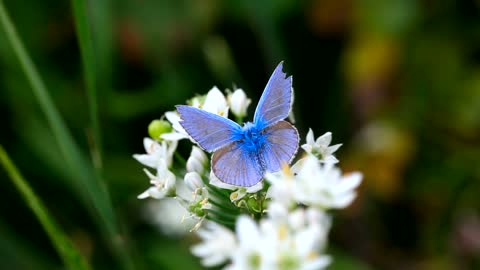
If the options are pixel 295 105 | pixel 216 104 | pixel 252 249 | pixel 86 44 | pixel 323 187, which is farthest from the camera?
pixel 295 105

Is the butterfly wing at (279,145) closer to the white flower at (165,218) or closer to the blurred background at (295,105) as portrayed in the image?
the blurred background at (295,105)

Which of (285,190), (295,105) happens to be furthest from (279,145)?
(295,105)

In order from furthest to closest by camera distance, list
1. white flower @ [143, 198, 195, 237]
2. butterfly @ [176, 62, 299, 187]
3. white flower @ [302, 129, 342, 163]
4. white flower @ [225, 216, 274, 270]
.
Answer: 1. white flower @ [143, 198, 195, 237]
2. white flower @ [302, 129, 342, 163]
3. butterfly @ [176, 62, 299, 187]
4. white flower @ [225, 216, 274, 270]

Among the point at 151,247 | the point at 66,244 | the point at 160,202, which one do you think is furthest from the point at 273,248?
the point at 160,202

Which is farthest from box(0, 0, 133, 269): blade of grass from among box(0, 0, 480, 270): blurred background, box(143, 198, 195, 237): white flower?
box(143, 198, 195, 237): white flower

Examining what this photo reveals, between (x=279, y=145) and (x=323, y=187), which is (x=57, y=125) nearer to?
(x=279, y=145)

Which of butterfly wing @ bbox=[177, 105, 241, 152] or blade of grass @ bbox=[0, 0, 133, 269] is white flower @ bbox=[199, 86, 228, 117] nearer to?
butterfly wing @ bbox=[177, 105, 241, 152]
